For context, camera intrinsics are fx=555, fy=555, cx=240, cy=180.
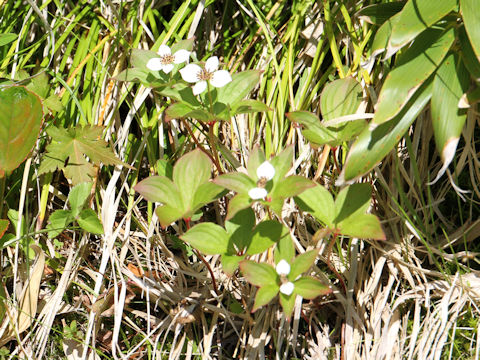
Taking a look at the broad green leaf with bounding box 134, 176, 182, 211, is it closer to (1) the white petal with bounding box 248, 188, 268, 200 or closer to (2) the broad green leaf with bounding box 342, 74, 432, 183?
(1) the white petal with bounding box 248, 188, 268, 200

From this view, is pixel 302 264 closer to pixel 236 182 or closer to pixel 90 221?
pixel 236 182

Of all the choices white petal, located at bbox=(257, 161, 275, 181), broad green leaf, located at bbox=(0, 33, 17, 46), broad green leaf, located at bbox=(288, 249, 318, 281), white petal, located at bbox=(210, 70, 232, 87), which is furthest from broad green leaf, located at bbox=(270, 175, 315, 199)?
broad green leaf, located at bbox=(0, 33, 17, 46)

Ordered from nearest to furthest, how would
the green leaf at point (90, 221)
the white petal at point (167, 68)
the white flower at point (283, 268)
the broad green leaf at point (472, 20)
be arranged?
the broad green leaf at point (472, 20), the white flower at point (283, 268), the white petal at point (167, 68), the green leaf at point (90, 221)

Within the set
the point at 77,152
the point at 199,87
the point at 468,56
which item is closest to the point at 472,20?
the point at 468,56

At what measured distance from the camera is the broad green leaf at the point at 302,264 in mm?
1280

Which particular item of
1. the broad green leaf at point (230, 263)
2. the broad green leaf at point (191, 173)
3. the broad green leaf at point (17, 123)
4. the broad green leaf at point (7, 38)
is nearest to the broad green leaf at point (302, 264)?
the broad green leaf at point (230, 263)

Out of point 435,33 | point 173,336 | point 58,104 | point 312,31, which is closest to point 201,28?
point 312,31

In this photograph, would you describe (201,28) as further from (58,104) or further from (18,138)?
(18,138)

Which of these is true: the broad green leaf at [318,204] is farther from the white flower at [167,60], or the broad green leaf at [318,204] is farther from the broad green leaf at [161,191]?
the white flower at [167,60]

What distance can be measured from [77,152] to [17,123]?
181 mm

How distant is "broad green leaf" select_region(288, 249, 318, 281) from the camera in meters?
1.28

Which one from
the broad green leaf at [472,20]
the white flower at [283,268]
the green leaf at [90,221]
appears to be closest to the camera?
the broad green leaf at [472,20]

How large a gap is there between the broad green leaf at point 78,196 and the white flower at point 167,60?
1.40ft

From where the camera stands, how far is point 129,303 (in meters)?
1.68
